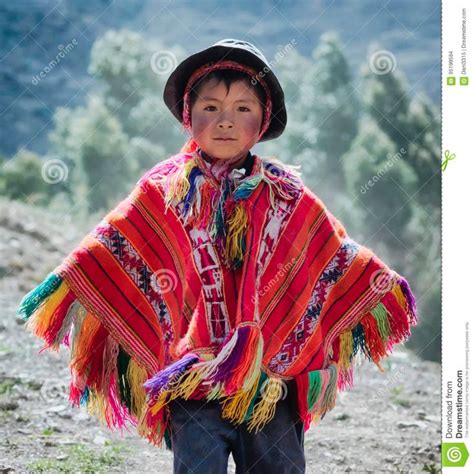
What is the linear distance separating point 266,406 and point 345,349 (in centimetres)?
44

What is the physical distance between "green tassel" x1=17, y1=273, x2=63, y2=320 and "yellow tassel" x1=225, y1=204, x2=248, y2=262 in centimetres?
48

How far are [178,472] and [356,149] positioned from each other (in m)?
4.36

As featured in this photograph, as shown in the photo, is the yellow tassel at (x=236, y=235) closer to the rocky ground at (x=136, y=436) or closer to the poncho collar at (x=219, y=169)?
the poncho collar at (x=219, y=169)

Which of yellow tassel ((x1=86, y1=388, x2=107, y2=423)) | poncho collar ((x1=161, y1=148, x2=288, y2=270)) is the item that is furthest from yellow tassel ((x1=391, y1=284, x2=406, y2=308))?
yellow tassel ((x1=86, y1=388, x2=107, y2=423))

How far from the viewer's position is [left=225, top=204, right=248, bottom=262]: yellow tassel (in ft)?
8.36

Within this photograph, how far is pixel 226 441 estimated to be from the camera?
8.19ft

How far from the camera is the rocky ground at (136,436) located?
3.50 metres

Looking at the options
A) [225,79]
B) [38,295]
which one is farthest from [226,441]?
[225,79]

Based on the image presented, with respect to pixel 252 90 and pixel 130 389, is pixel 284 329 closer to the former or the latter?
pixel 130 389

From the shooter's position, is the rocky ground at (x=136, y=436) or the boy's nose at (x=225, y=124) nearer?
the boy's nose at (x=225, y=124)

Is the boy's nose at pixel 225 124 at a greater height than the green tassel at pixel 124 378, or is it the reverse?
the boy's nose at pixel 225 124

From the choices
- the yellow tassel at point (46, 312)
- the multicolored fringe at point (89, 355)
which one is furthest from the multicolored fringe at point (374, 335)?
the yellow tassel at point (46, 312)

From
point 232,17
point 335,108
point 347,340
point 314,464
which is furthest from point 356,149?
point 347,340

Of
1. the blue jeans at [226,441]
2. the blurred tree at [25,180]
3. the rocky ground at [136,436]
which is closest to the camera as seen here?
the blue jeans at [226,441]
